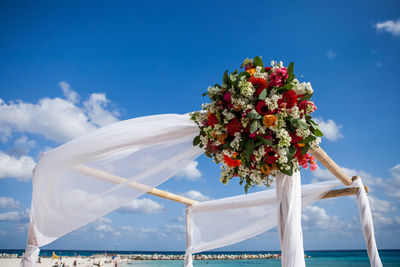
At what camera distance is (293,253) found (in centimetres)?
154

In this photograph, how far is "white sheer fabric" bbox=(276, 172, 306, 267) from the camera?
154cm

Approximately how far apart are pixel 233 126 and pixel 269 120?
208mm

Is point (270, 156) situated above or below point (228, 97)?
below

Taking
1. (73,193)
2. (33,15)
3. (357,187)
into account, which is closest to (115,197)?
(73,193)

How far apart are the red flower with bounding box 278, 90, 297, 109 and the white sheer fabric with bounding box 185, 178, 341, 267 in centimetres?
218

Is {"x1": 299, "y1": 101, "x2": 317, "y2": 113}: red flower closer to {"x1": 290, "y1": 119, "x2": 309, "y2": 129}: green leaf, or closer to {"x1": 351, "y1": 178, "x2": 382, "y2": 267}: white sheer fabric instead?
{"x1": 290, "y1": 119, "x2": 309, "y2": 129}: green leaf

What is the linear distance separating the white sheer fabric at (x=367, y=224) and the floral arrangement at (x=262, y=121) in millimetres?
1655

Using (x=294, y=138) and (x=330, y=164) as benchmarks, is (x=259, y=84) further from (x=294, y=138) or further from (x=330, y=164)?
(x=330, y=164)

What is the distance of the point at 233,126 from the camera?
Result: 1615 mm

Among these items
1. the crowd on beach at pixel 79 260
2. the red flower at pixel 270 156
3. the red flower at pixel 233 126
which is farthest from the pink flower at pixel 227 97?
the crowd on beach at pixel 79 260

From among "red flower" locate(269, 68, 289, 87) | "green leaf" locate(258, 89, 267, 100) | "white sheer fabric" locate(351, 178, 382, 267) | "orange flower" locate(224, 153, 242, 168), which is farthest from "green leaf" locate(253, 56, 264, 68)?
"white sheer fabric" locate(351, 178, 382, 267)

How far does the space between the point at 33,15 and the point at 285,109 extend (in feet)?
58.1

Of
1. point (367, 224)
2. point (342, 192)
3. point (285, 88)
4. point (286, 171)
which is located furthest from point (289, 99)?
point (342, 192)

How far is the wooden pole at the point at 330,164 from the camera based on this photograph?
2217 mm
